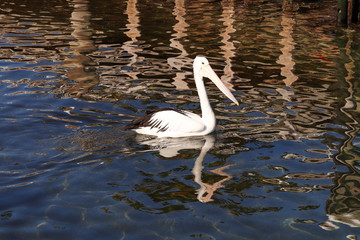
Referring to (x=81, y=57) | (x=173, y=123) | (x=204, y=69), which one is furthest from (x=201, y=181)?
(x=81, y=57)

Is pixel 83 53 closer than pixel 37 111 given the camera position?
No

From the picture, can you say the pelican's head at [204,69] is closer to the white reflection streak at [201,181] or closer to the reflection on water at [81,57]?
the white reflection streak at [201,181]

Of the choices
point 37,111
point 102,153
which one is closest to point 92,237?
point 102,153

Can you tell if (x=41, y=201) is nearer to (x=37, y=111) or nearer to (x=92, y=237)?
(x=92, y=237)

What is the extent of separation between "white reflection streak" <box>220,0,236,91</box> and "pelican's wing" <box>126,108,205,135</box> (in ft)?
10.2

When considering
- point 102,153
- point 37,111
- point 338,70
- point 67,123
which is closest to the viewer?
point 102,153

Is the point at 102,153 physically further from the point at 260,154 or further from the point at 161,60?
the point at 161,60

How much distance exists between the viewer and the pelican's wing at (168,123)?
8633 millimetres

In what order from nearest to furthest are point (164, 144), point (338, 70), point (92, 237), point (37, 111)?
1. point (92, 237)
2. point (164, 144)
3. point (37, 111)
4. point (338, 70)

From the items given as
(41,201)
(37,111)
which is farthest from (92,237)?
(37,111)

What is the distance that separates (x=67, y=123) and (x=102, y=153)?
5.09ft

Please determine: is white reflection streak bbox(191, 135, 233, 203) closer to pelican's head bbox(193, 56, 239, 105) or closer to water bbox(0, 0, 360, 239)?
water bbox(0, 0, 360, 239)

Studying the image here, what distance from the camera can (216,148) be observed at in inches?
332

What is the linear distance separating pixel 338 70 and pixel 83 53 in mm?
6592
